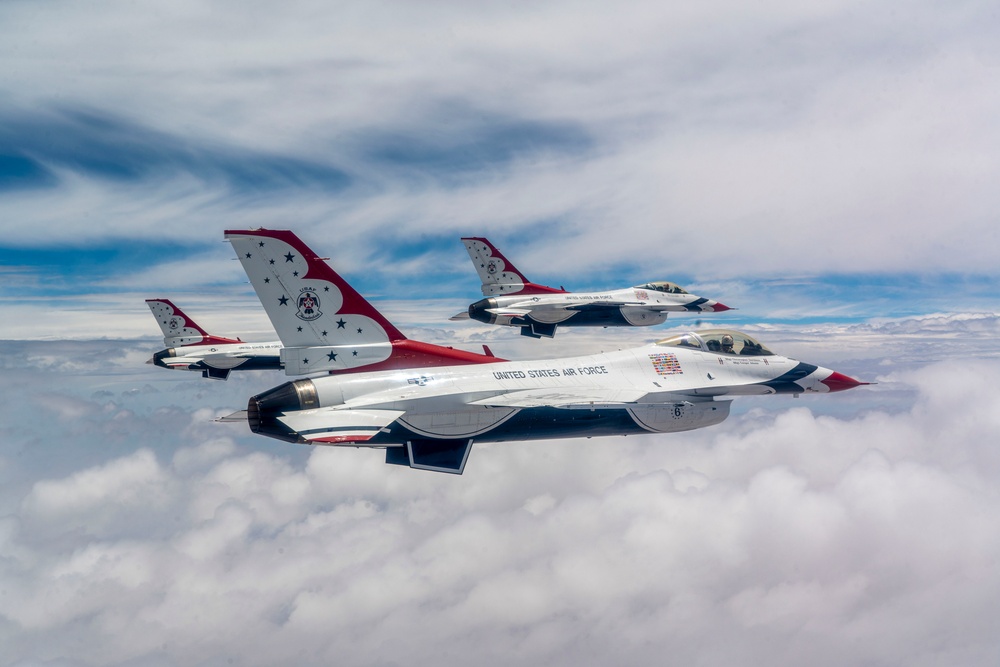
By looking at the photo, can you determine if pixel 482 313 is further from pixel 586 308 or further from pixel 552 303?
pixel 586 308

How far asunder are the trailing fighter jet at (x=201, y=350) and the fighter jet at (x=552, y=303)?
593 inches

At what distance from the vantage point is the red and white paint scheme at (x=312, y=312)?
23.4m

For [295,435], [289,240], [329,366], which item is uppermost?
[289,240]

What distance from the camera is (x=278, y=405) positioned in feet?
70.6

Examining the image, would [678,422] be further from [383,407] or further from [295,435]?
[295,435]

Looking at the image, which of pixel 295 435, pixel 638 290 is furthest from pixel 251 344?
pixel 295 435

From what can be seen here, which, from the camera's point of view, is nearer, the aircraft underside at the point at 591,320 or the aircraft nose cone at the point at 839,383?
the aircraft nose cone at the point at 839,383

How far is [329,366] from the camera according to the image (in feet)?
77.9

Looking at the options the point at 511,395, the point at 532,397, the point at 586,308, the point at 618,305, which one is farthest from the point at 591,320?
the point at 511,395

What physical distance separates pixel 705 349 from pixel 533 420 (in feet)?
26.6

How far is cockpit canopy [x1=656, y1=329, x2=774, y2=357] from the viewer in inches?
1082

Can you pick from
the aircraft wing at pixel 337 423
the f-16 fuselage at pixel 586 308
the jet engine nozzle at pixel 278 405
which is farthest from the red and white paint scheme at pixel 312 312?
the f-16 fuselage at pixel 586 308

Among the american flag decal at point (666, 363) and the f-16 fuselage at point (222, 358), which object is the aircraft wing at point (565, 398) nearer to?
the american flag decal at point (666, 363)

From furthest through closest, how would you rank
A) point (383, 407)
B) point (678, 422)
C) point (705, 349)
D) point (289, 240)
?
point (705, 349), point (678, 422), point (289, 240), point (383, 407)
